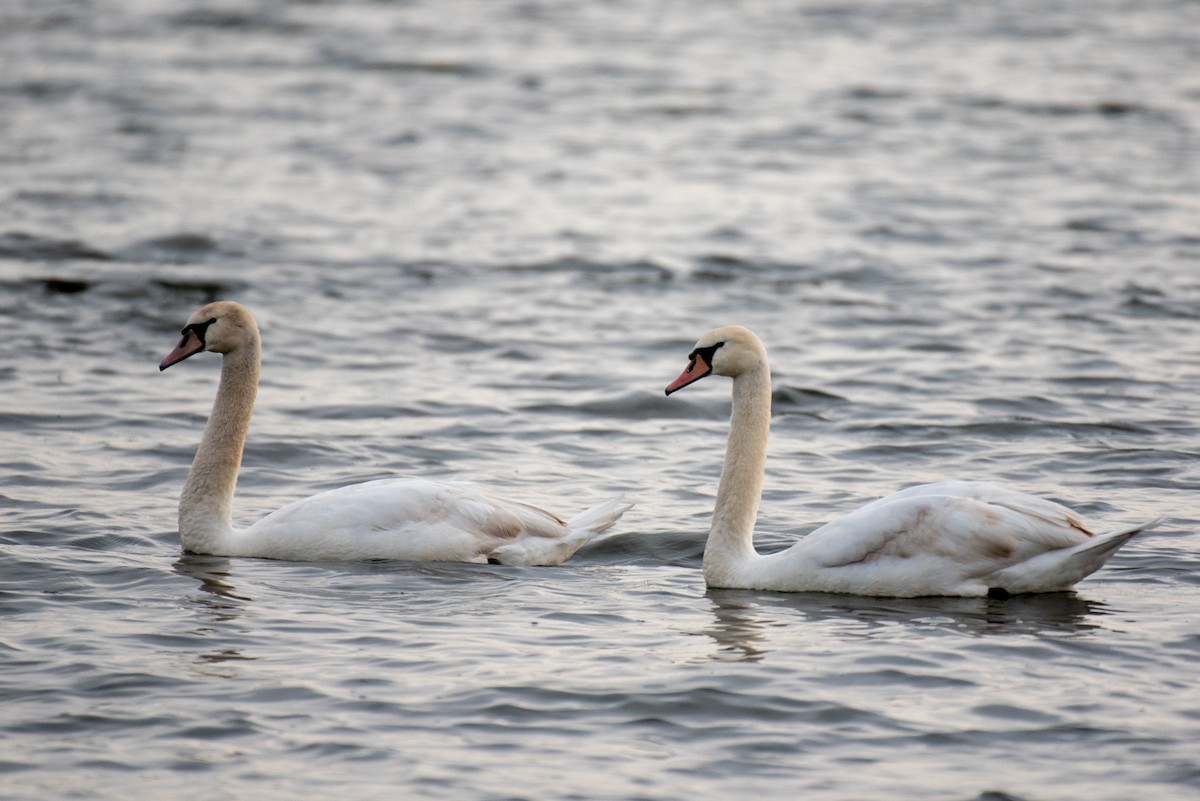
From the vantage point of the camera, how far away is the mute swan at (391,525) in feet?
29.1

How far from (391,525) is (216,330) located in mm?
1542

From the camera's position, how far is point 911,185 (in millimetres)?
21406

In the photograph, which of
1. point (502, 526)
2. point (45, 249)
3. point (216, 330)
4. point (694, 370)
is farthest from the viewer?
point (45, 249)

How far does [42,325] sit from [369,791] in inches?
372

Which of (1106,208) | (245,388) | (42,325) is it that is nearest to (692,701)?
(245,388)

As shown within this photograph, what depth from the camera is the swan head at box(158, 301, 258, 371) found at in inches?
374

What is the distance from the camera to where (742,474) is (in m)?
8.84

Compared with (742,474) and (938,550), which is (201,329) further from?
(938,550)

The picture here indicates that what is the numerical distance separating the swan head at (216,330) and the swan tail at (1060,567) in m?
4.10

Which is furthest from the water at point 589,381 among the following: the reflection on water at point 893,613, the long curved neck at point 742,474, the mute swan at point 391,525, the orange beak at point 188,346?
the orange beak at point 188,346

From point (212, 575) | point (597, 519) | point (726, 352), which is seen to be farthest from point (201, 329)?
point (726, 352)

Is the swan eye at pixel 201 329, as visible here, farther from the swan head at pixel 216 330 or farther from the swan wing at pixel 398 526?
the swan wing at pixel 398 526

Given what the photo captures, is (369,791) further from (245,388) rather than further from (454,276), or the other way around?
(454,276)

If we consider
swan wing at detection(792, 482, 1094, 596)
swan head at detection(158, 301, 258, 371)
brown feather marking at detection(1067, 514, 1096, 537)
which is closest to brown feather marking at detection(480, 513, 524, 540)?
swan wing at detection(792, 482, 1094, 596)
